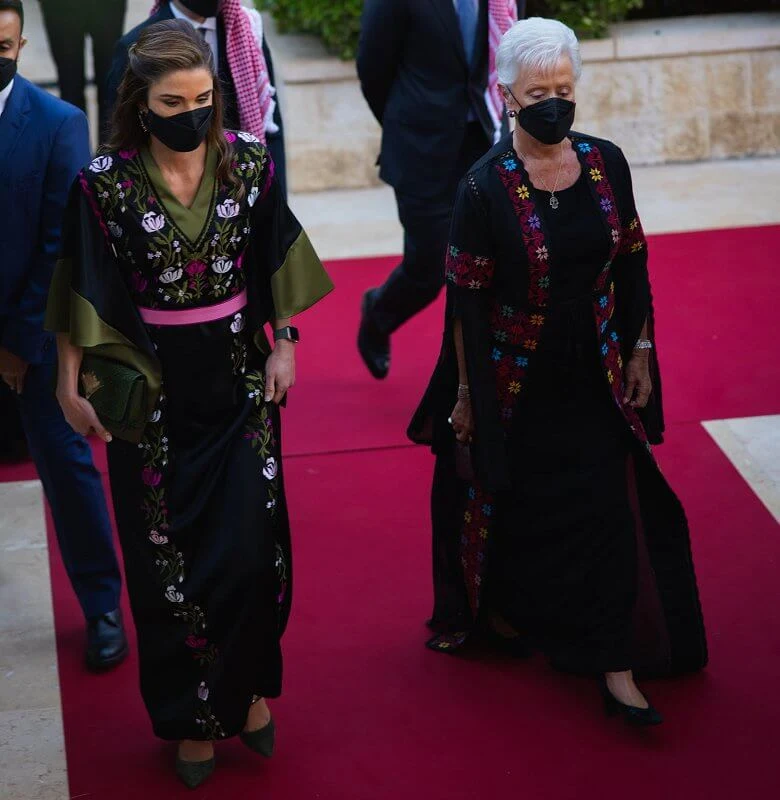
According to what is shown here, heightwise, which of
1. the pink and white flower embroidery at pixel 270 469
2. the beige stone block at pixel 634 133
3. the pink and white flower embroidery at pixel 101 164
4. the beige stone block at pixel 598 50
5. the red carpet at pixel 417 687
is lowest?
the red carpet at pixel 417 687

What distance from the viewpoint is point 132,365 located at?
3.17 meters

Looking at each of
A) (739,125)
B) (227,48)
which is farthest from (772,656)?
(739,125)

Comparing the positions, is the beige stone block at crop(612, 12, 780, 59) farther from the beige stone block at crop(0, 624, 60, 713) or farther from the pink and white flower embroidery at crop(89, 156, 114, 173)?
the pink and white flower embroidery at crop(89, 156, 114, 173)

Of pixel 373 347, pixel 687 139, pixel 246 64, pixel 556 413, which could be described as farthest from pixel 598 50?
pixel 556 413

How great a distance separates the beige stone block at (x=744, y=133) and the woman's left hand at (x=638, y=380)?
544 cm

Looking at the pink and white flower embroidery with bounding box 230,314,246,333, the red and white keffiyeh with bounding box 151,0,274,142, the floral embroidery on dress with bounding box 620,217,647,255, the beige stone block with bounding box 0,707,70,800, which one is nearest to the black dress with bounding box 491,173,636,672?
the floral embroidery on dress with bounding box 620,217,647,255

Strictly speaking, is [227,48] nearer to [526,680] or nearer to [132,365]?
[132,365]

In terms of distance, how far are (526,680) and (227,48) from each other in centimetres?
218

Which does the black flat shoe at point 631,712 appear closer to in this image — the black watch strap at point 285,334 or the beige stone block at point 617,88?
the black watch strap at point 285,334

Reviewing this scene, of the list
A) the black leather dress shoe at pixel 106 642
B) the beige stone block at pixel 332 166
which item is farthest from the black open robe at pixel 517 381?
the beige stone block at pixel 332 166

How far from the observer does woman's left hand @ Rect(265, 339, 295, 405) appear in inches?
130

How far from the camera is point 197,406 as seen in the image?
3234 mm

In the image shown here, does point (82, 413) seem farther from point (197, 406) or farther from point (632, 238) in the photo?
point (632, 238)

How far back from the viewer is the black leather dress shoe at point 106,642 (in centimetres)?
388
